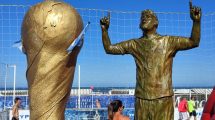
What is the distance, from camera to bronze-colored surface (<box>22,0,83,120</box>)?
478 cm

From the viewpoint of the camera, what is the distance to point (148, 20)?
3945 mm

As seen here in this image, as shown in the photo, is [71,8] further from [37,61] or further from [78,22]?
[37,61]

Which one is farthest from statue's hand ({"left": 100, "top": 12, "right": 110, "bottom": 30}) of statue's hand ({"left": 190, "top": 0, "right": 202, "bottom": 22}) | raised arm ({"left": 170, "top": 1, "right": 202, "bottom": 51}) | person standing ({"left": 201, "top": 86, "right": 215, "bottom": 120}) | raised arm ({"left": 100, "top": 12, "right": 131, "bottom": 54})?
person standing ({"left": 201, "top": 86, "right": 215, "bottom": 120})

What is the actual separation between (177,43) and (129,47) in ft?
1.43

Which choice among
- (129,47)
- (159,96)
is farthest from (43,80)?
(159,96)

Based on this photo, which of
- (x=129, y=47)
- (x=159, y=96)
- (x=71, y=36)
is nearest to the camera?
(x=159, y=96)

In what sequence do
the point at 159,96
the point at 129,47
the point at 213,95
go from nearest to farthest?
the point at 213,95 < the point at 159,96 < the point at 129,47

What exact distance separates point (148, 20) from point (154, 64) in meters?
0.41

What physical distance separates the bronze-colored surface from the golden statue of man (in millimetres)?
923

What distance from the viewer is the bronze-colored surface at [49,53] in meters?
4.78

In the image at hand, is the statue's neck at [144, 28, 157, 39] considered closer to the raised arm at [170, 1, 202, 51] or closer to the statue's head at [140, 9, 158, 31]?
the statue's head at [140, 9, 158, 31]

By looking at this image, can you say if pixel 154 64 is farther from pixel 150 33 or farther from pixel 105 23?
pixel 105 23

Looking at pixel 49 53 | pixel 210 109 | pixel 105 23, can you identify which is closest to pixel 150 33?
pixel 105 23

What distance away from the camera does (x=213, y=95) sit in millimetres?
3373
